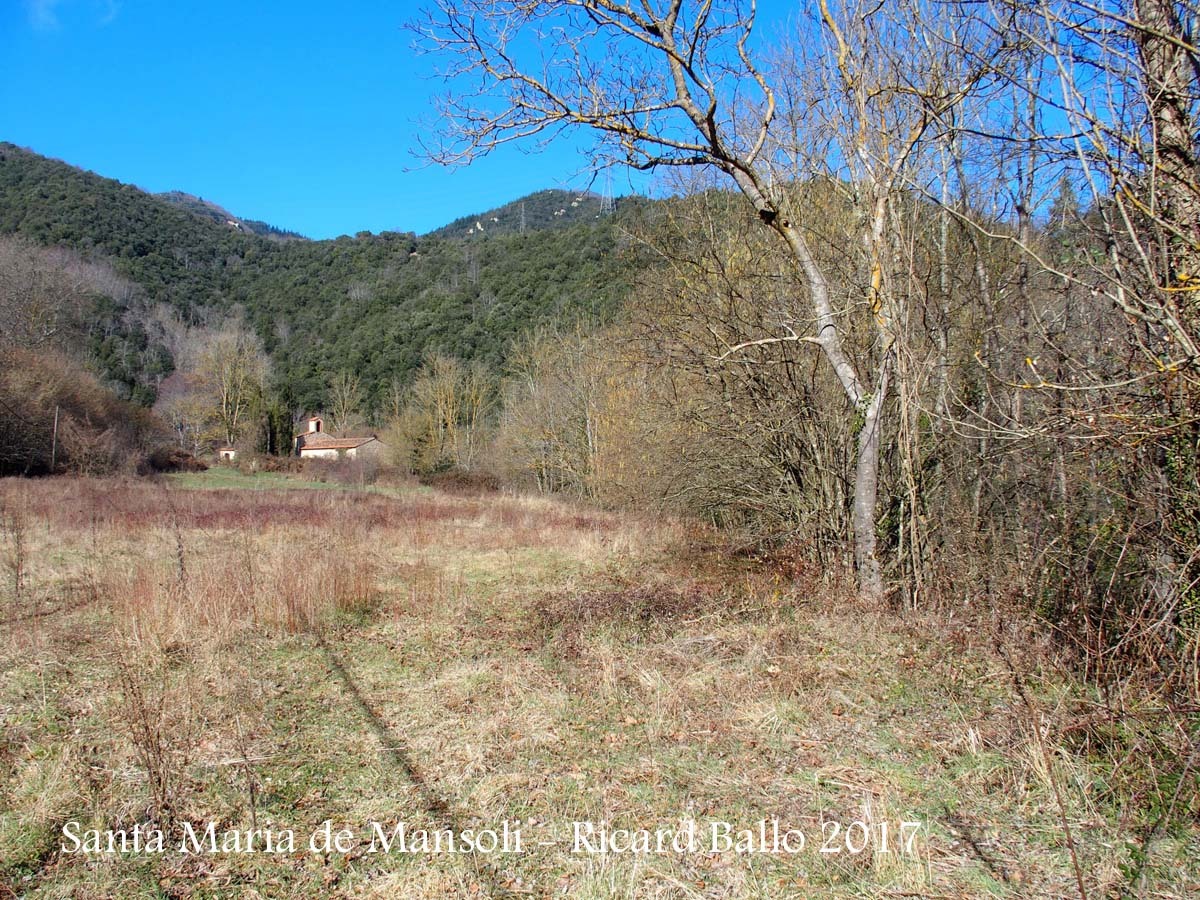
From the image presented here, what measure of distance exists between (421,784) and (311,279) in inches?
3100

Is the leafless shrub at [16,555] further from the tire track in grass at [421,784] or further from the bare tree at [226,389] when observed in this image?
the bare tree at [226,389]

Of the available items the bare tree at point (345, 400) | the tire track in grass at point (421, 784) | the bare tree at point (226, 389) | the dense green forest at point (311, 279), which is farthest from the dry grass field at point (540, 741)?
the bare tree at point (345, 400)

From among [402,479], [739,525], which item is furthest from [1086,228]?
[402,479]

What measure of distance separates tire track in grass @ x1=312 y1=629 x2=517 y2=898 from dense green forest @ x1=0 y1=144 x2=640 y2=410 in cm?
2727

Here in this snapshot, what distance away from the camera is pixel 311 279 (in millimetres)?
72875

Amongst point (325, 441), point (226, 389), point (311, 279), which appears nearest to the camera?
point (226, 389)

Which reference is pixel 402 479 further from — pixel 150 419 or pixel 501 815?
pixel 501 815

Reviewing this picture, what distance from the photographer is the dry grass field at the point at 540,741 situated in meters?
2.55

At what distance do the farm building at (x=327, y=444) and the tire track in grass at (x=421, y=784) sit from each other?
110 ft

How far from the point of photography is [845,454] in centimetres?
704

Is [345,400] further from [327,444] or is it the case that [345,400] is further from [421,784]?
[421,784]

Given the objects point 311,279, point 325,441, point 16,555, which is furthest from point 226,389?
point 16,555

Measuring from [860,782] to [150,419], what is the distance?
41.9 meters

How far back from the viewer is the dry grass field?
8.37ft
